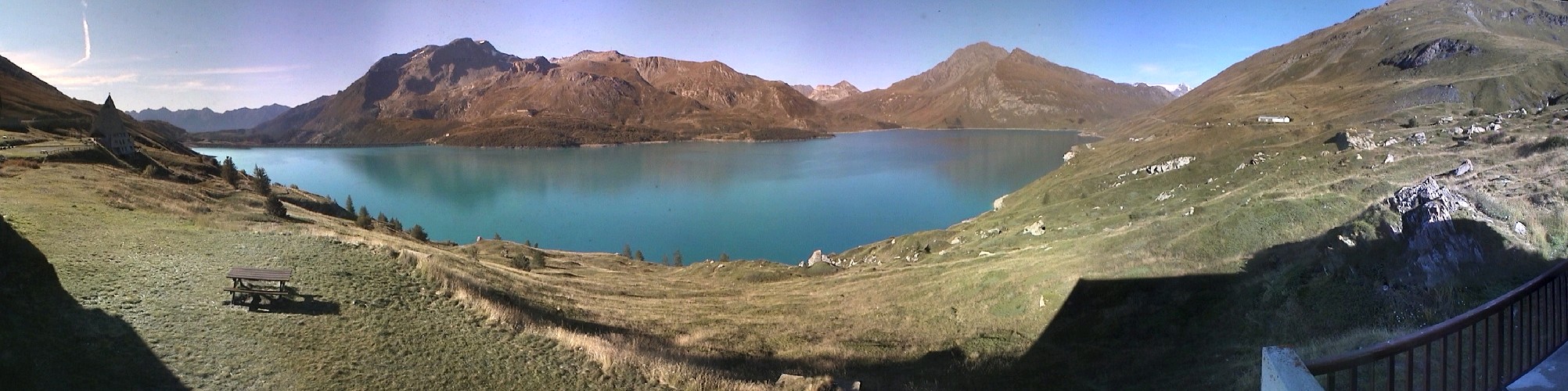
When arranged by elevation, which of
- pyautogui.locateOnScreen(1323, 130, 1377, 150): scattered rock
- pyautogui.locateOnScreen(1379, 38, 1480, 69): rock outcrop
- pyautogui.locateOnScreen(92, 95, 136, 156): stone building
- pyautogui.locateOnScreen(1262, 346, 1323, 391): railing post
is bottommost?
pyautogui.locateOnScreen(1262, 346, 1323, 391): railing post

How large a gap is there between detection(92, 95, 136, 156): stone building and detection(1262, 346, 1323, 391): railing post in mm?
50312

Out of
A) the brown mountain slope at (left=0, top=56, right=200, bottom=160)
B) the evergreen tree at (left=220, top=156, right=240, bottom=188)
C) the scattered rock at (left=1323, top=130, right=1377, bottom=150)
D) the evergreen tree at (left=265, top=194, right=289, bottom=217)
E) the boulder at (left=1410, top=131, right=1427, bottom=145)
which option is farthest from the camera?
the brown mountain slope at (left=0, top=56, right=200, bottom=160)

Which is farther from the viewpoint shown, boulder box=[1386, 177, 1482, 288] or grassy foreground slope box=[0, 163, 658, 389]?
boulder box=[1386, 177, 1482, 288]

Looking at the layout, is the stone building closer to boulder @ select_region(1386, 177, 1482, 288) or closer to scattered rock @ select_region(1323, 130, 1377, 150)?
boulder @ select_region(1386, 177, 1482, 288)

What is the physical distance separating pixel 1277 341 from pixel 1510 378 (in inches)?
239

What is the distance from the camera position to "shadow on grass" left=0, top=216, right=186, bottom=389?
6.48 metres

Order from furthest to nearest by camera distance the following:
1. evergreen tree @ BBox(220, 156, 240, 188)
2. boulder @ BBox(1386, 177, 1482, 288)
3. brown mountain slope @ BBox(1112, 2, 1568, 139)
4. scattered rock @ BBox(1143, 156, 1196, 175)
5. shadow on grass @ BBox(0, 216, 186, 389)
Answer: evergreen tree @ BBox(220, 156, 240, 188), brown mountain slope @ BBox(1112, 2, 1568, 139), scattered rock @ BBox(1143, 156, 1196, 175), boulder @ BBox(1386, 177, 1482, 288), shadow on grass @ BBox(0, 216, 186, 389)

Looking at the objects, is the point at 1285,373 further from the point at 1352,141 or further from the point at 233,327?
the point at 1352,141

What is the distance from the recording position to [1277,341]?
905cm

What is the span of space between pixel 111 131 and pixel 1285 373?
53.5m

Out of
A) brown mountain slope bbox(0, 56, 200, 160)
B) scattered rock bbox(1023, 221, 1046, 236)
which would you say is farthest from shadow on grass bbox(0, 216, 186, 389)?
brown mountain slope bbox(0, 56, 200, 160)

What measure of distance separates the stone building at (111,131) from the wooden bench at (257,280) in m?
38.5

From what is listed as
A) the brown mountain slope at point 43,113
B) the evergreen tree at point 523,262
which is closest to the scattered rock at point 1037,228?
the evergreen tree at point 523,262

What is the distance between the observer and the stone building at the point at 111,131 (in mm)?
36312
